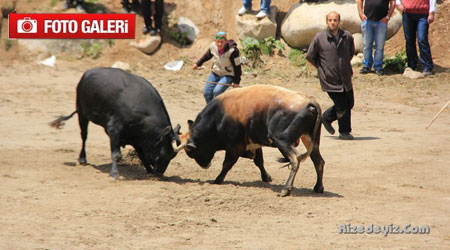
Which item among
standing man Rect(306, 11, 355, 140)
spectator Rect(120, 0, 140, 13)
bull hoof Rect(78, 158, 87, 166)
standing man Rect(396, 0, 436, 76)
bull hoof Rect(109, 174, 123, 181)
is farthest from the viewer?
spectator Rect(120, 0, 140, 13)

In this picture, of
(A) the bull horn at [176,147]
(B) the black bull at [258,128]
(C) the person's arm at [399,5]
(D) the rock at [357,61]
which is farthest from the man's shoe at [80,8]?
(A) the bull horn at [176,147]

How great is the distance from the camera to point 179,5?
1998 cm

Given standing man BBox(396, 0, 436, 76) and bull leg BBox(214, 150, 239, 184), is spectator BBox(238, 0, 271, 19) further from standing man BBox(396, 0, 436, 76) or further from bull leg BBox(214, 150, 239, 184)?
bull leg BBox(214, 150, 239, 184)

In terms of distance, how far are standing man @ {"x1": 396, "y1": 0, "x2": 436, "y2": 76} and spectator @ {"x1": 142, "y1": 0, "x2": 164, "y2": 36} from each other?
18.7ft

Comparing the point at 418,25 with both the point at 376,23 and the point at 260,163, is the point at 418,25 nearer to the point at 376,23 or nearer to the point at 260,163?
the point at 376,23

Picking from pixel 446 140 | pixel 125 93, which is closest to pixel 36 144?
pixel 125 93

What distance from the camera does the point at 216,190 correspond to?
30.4 ft

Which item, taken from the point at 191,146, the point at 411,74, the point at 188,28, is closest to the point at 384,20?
the point at 411,74

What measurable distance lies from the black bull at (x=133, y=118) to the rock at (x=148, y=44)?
8.32m

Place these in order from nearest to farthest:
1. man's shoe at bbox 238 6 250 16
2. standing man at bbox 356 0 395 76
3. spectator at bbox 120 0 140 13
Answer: standing man at bbox 356 0 395 76, man's shoe at bbox 238 6 250 16, spectator at bbox 120 0 140 13

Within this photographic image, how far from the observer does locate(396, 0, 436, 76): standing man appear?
656 inches

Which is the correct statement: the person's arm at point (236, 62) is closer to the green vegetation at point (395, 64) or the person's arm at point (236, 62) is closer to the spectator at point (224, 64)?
the spectator at point (224, 64)

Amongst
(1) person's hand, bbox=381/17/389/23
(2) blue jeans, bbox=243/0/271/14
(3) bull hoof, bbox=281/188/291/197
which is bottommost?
(3) bull hoof, bbox=281/188/291/197

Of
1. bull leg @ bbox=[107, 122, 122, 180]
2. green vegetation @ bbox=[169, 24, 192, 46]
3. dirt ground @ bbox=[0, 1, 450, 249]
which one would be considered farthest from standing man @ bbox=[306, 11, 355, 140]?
green vegetation @ bbox=[169, 24, 192, 46]
